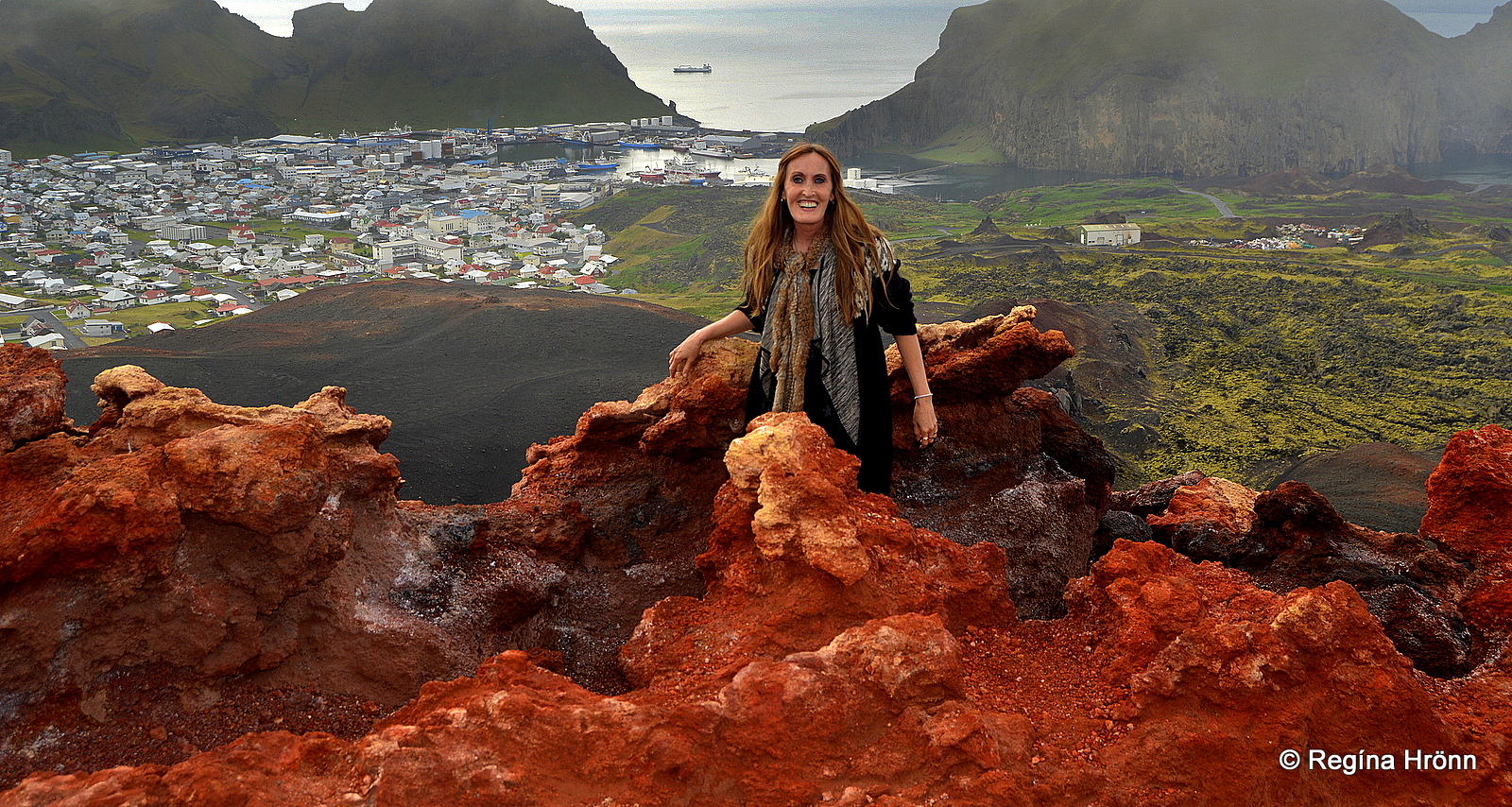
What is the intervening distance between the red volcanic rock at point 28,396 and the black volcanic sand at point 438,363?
10.8m

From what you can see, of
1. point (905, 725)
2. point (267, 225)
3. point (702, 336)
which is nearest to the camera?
point (905, 725)

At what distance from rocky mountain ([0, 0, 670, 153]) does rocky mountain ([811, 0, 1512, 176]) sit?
191ft

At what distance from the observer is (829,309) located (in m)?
4.59

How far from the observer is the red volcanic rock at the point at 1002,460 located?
6.18m

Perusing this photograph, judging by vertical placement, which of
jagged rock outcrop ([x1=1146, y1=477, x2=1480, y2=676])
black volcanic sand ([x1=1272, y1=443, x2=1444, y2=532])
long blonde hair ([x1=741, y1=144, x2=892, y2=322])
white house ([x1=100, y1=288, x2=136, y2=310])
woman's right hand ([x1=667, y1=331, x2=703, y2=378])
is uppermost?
long blonde hair ([x1=741, y1=144, x2=892, y2=322])

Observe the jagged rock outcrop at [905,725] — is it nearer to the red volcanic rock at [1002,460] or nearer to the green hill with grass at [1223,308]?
the red volcanic rock at [1002,460]

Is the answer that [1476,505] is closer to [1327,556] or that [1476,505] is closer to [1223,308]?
[1327,556]

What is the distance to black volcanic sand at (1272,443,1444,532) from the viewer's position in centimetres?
1928

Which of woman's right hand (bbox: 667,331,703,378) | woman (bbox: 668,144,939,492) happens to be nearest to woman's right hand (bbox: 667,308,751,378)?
woman's right hand (bbox: 667,331,703,378)

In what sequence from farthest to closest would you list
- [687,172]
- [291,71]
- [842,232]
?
1. [291,71]
2. [687,172]
3. [842,232]

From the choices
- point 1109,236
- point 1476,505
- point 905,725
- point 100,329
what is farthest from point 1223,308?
point 100,329

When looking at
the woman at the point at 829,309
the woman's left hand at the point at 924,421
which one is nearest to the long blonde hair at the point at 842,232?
the woman at the point at 829,309

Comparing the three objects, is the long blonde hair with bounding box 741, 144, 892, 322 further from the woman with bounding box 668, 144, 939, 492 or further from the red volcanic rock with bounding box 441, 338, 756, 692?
the red volcanic rock with bounding box 441, 338, 756, 692

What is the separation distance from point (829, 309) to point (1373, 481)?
22418mm
